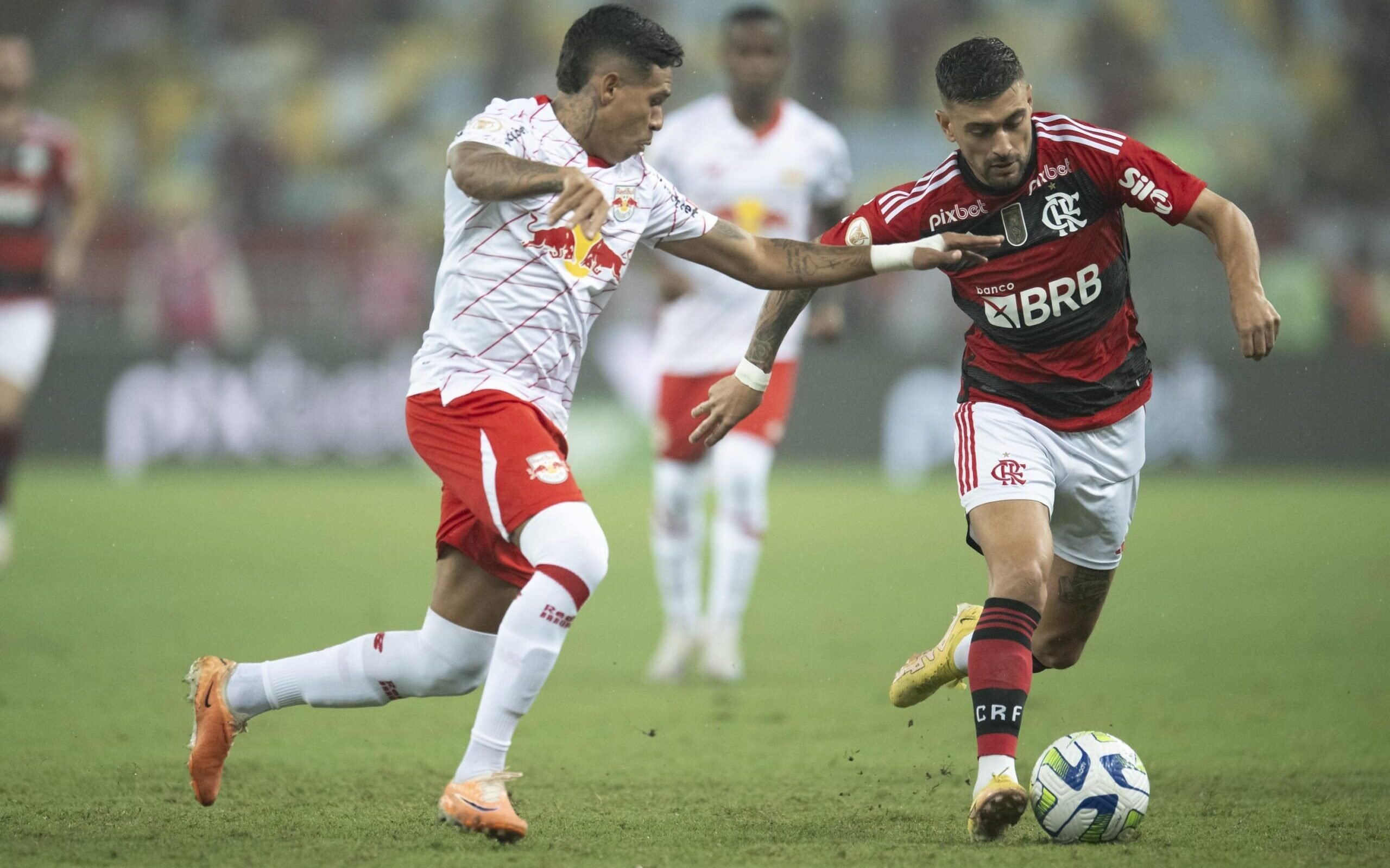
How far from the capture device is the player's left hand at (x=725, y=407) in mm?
5156

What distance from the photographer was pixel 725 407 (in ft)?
16.9

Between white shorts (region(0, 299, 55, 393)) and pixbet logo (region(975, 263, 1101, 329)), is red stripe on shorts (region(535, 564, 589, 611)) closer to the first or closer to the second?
pixbet logo (region(975, 263, 1101, 329))

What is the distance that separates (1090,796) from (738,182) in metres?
4.60

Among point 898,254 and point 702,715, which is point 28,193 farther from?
point 898,254

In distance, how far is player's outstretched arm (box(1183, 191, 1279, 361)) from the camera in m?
4.56

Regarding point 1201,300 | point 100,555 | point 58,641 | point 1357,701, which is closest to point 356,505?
point 100,555

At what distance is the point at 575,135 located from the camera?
15.7ft

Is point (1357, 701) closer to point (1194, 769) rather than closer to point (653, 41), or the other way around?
point (1194, 769)

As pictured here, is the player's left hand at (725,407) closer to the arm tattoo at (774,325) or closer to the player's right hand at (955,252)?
the arm tattoo at (774,325)

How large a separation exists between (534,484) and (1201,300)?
14.8m

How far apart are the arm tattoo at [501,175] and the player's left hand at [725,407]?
104cm

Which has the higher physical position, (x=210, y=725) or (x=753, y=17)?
(x=753, y=17)

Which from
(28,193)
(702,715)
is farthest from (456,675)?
(28,193)

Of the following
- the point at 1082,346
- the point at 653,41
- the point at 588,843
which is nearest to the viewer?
the point at 588,843
